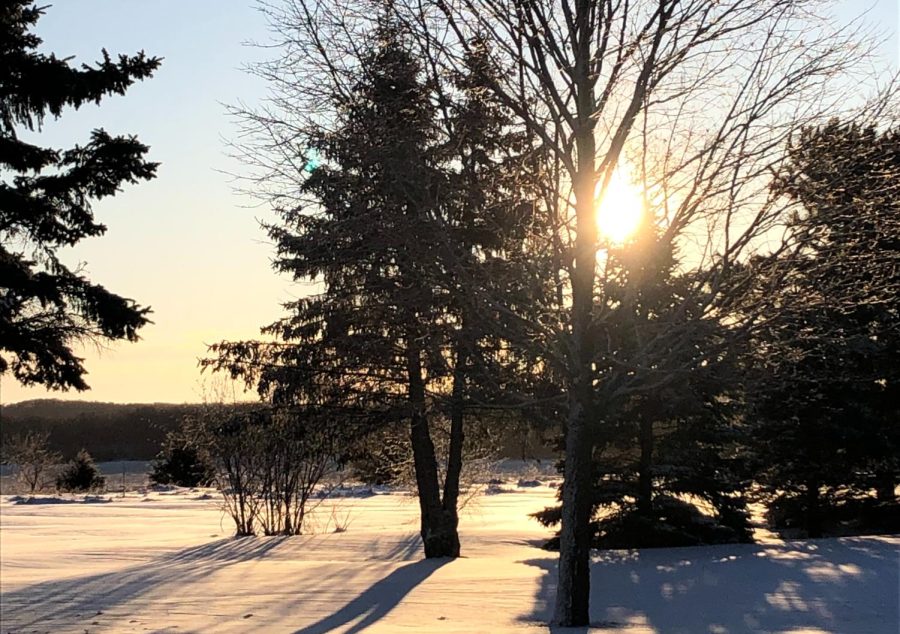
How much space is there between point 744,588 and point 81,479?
128 ft

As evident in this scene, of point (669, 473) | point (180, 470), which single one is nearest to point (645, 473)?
point (669, 473)

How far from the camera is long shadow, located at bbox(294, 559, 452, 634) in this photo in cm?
1004

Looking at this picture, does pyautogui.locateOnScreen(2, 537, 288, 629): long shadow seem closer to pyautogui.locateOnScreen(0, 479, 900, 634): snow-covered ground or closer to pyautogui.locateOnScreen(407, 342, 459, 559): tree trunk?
pyautogui.locateOnScreen(0, 479, 900, 634): snow-covered ground

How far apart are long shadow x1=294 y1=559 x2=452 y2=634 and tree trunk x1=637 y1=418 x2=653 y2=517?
4905mm

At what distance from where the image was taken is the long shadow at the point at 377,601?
10039 mm

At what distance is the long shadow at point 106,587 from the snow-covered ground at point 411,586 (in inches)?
1.3

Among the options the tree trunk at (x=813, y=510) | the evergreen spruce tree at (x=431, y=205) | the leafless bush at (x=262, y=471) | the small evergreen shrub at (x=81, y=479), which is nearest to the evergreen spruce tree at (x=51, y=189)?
the evergreen spruce tree at (x=431, y=205)

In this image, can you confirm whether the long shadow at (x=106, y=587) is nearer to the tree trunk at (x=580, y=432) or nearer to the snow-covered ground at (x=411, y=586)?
the snow-covered ground at (x=411, y=586)

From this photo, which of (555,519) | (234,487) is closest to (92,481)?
(234,487)

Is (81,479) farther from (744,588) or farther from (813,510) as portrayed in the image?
(744,588)

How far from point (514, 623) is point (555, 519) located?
363 inches

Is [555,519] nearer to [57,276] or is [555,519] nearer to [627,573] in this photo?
[627,573]

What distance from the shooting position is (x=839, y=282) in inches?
340

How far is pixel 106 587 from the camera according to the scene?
1335cm
